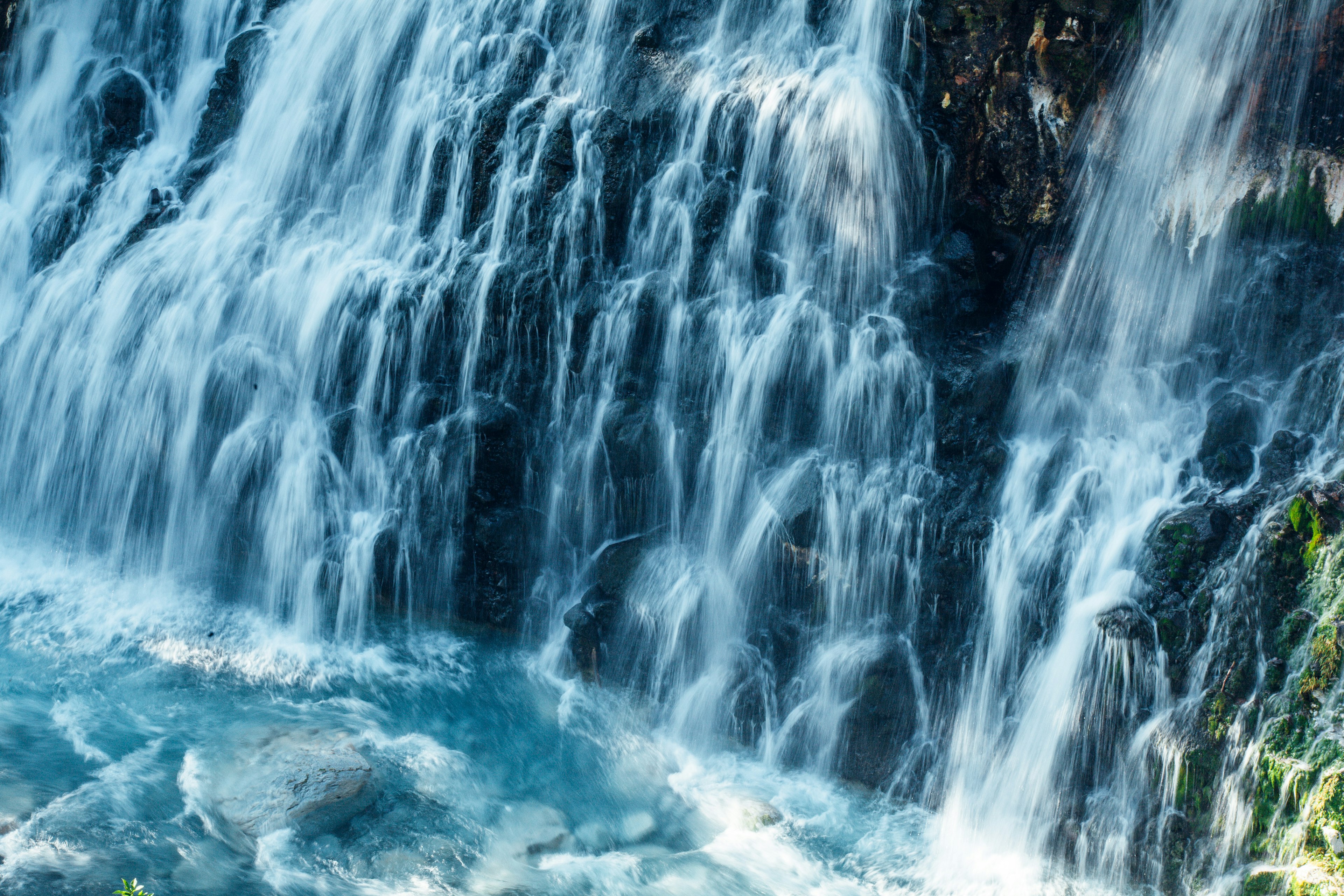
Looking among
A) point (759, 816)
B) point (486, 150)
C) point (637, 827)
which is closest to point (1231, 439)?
point (759, 816)

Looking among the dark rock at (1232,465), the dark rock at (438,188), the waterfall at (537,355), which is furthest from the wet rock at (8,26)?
the dark rock at (1232,465)

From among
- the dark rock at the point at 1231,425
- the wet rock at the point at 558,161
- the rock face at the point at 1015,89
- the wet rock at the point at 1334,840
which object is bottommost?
the wet rock at the point at 1334,840

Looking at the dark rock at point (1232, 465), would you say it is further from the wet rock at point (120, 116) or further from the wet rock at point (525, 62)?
the wet rock at point (120, 116)

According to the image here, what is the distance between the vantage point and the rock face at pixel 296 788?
759cm

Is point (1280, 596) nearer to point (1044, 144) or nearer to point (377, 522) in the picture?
point (1044, 144)

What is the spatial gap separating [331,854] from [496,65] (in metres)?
8.69

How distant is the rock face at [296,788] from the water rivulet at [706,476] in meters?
0.04

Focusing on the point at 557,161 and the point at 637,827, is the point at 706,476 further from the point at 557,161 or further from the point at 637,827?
the point at 557,161

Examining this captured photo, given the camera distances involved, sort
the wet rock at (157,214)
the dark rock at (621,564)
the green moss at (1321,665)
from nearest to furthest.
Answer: the green moss at (1321,665), the dark rock at (621,564), the wet rock at (157,214)

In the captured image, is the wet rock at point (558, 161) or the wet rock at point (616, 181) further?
the wet rock at point (558, 161)

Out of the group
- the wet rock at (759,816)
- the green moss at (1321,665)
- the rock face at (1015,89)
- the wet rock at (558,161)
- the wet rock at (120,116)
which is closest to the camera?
the green moss at (1321,665)

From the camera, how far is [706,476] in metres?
9.59

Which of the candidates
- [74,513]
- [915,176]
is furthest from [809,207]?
[74,513]

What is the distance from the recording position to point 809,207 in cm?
977
